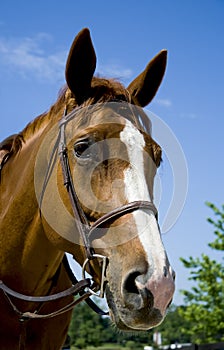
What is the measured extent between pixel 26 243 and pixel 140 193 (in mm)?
1211

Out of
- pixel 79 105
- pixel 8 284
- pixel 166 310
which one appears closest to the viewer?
pixel 166 310

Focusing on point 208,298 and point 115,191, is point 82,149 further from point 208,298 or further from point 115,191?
point 208,298

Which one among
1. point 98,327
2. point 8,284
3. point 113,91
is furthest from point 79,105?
point 98,327

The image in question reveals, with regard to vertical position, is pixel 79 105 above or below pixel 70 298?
above

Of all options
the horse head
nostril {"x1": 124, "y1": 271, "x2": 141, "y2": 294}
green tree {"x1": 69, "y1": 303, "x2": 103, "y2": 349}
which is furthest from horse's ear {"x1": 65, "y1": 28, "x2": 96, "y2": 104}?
green tree {"x1": 69, "y1": 303, "x2": 103, "y2": 349}

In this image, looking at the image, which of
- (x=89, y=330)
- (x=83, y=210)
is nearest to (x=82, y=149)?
(x=83, y=210)

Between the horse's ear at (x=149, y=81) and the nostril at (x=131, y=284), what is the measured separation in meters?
1.57

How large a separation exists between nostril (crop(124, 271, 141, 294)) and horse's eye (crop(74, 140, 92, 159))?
2.66ft

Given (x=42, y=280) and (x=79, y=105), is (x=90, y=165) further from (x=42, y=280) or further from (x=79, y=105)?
(x=42, y=280)

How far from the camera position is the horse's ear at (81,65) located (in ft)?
11.6

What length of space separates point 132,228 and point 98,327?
6805 cm

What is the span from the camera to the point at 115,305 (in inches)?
117

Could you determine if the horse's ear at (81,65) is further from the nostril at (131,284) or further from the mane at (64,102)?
the nostril at (131,284)

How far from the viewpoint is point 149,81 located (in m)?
4.03
